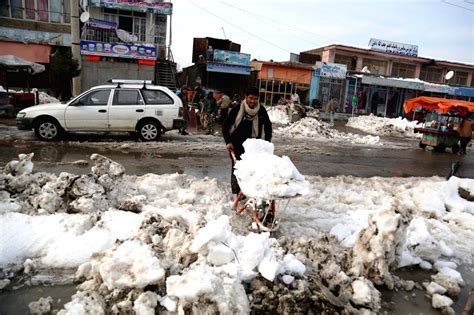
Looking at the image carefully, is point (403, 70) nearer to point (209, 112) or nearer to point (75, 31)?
point (209, 112)

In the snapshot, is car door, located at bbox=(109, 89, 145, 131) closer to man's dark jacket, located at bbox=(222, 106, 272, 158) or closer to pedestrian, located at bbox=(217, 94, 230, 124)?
man's dark jacket, located at bbox=(222, 106, 272, 158)

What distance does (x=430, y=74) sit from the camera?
3484cm

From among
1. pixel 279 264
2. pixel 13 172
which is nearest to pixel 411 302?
pixel 279 264

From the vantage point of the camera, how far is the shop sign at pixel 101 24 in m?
23.6

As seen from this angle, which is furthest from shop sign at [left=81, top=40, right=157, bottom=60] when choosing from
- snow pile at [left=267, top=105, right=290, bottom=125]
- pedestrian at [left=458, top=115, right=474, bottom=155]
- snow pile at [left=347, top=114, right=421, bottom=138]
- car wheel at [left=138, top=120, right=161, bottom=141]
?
pedestrian at [left=458, top=115, right=474, bottom=155]

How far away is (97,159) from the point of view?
5473mm

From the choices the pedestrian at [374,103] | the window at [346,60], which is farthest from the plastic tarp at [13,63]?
the pedestrian at [374,103]

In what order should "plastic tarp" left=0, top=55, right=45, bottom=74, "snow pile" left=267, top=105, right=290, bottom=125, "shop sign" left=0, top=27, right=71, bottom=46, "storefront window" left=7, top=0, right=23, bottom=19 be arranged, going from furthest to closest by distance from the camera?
"snow pile" left=267, top=105, right=290, bottom=125 → "storefront window" left=7, top=0, right=23, bottom=19 → "shop sign" left=0, top=27, right=71, bottom=46 → "plastic tarp" left=0, top=55, right=45, bottom=74

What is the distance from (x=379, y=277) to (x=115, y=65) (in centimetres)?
2228

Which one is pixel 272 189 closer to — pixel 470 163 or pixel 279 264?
pixel 279 264

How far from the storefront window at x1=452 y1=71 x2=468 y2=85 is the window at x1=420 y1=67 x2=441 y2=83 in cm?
179

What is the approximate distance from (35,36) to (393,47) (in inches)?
1161

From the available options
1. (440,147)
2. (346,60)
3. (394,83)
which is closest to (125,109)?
(440,147)

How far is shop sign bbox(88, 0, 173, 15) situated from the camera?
80.3ft
